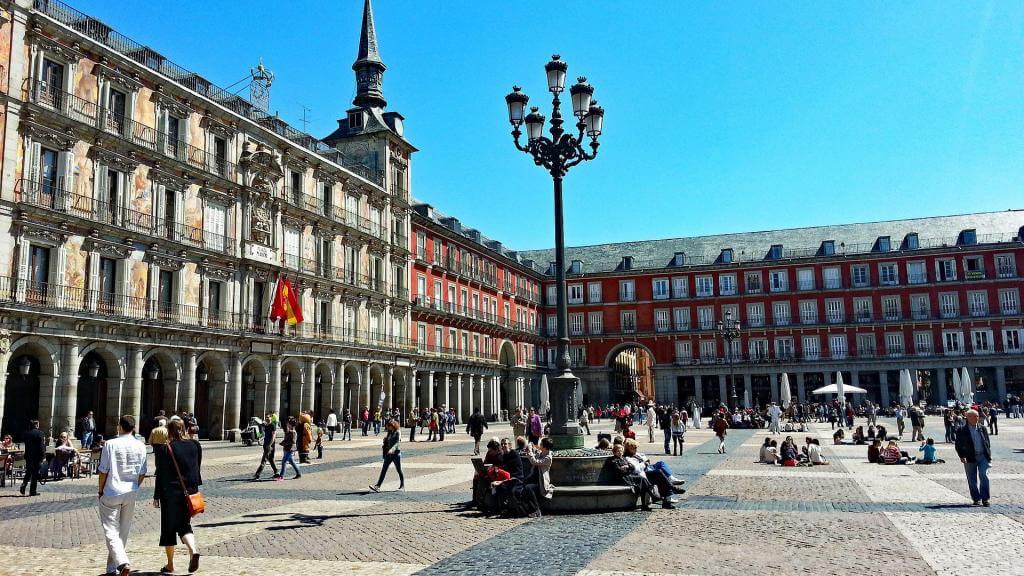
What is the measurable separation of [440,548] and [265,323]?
2608 centimetres

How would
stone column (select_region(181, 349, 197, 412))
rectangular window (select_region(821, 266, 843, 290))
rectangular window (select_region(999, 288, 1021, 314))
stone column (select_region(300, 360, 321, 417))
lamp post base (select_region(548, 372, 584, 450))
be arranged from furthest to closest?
rectangular window (select_region(821, 266, 843, 290))
rectangular window (select_region(999, 288, 1021, 314))
stone column (select_region(300, 360, 321, 417))
stone column (select_region(181, 349, 197, 412))
lamp post base (select_region(548, 372, 584, 450))

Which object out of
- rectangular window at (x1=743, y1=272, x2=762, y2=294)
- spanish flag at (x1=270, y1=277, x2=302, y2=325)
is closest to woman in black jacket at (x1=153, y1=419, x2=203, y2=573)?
spanish flag at (x1=270, y1=277, x2=302, y2=325)

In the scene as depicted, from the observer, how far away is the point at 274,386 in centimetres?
3253

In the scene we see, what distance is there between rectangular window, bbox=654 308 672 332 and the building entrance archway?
224cm

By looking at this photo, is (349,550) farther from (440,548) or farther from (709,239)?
(709,239)

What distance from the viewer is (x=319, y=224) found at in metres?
36.8

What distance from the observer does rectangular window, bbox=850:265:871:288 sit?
59.9m

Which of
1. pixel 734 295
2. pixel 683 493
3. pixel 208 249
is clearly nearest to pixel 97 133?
pixel 208 249

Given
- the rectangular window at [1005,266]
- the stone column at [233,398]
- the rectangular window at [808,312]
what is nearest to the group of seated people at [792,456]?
the stone column at [233,398]

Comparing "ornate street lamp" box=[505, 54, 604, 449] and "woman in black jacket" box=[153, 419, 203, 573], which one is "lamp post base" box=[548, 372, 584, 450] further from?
"woman in black jacket" box=[153, 419, 203, 573]

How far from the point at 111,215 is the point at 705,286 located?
48588 mm

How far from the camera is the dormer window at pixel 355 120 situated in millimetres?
43531

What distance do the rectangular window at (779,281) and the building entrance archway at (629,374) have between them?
1172 centimetres

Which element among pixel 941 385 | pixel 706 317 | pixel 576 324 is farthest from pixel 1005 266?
pixel 576 324
